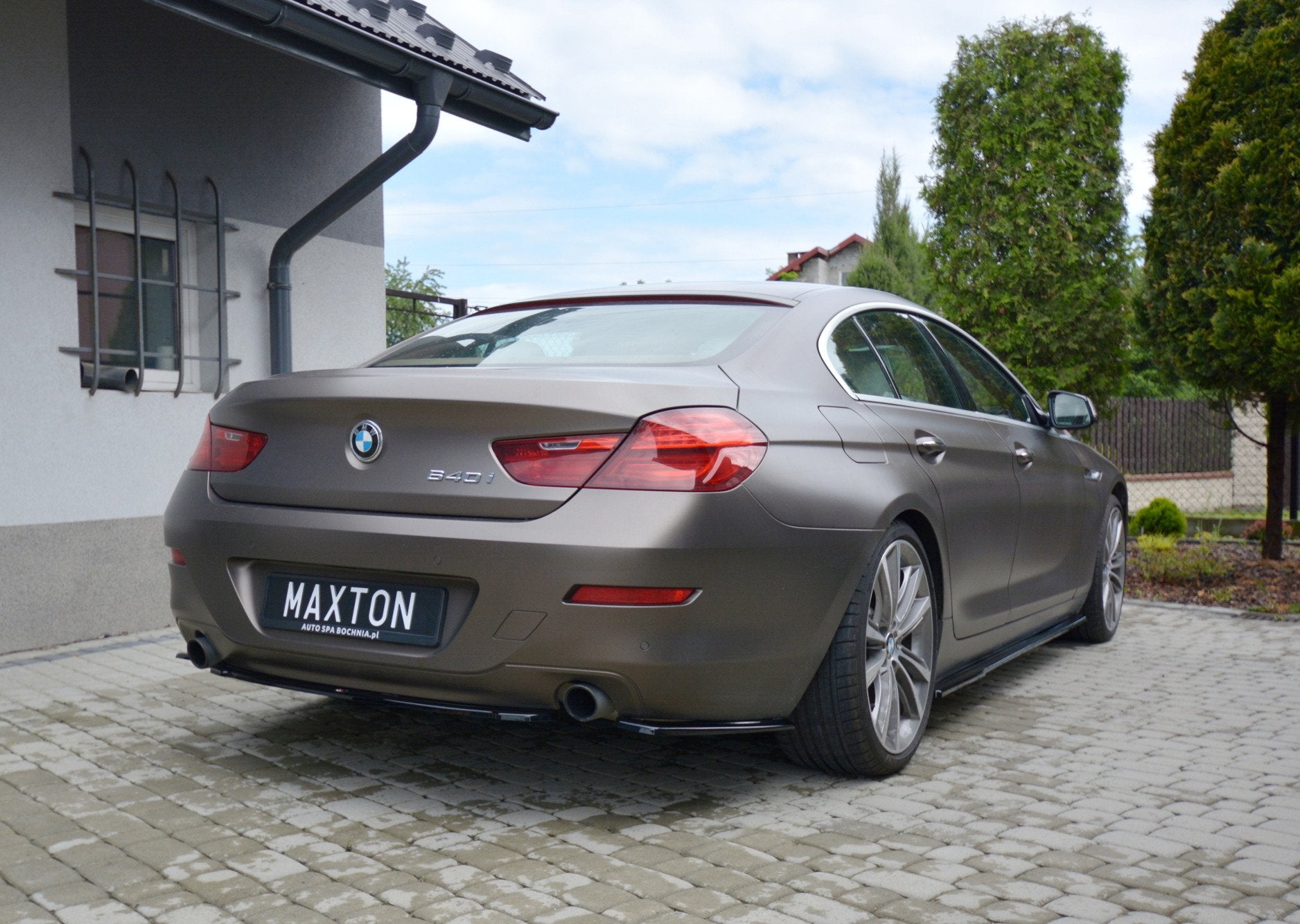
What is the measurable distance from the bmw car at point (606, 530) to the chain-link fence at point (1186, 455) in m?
15.2

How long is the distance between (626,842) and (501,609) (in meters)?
0.68

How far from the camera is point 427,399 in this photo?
331 centimetres

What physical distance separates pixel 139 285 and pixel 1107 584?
5.26 meters

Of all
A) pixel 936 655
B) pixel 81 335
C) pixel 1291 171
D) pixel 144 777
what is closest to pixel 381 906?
pixel 144 777

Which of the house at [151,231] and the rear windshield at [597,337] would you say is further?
the house at [151,231]

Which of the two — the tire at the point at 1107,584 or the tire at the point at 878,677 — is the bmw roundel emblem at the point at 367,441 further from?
the tire at the point at 1107,584

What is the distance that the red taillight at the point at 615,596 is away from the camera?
10.2 feet

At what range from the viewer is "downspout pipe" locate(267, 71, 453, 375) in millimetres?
7027

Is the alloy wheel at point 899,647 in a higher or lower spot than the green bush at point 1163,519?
higher

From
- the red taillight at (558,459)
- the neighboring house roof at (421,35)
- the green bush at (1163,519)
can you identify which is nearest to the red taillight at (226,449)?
the red taillight at (558,459)

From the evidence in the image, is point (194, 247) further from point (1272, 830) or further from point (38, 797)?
point (1272, 830)

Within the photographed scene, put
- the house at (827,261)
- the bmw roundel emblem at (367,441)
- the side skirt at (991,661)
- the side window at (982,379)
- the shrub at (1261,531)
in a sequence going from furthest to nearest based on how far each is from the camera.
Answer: the house at (827,261), the shrub at (1261,531), the side window at (982,379), the side skirt at (991,661), the bmw roundel emblem at (367,441)

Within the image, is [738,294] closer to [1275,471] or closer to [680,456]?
[680,456]

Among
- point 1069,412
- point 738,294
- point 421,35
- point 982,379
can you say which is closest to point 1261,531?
point 1069,412
